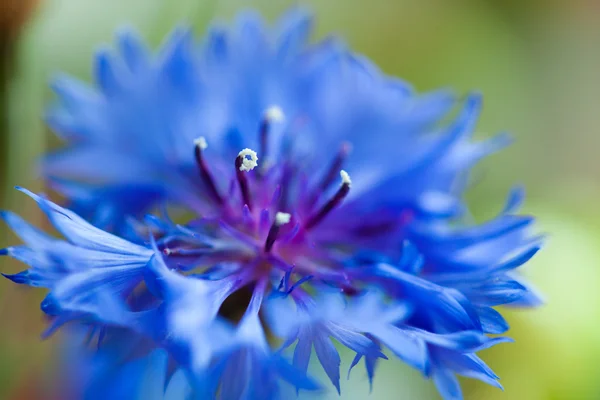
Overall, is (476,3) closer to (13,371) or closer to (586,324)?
(586,324)

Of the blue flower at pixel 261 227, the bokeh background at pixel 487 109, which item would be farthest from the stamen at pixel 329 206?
the bokeh background at pixel 487 109

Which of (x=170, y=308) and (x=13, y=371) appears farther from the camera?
(x=13, y=371)

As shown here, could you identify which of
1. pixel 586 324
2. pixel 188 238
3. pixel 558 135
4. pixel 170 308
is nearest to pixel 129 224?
pixel 188 238

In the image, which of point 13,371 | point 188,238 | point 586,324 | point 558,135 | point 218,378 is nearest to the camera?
point 218,378

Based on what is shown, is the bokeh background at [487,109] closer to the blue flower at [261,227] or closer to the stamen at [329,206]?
the blue flower at [261,227]

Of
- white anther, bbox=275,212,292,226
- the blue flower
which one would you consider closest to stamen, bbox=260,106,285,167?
the blue flower

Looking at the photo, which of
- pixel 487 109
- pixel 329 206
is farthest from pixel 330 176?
pixel 487 109
